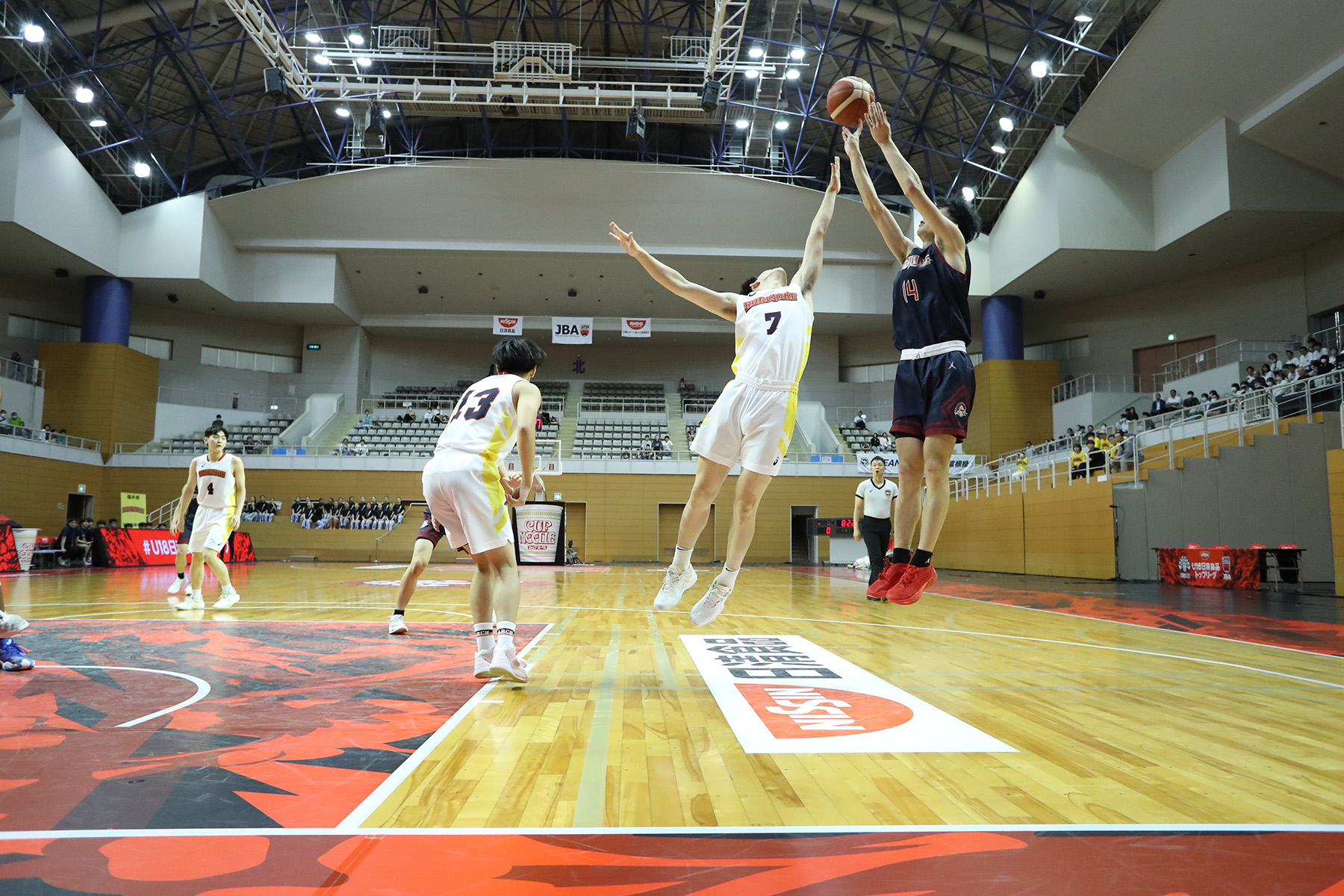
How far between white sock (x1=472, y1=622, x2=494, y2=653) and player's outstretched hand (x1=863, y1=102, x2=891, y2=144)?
3245 mm

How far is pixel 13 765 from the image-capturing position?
258cm

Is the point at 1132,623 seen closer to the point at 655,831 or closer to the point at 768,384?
the point at 768,384

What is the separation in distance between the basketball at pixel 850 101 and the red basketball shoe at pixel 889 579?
231 cm

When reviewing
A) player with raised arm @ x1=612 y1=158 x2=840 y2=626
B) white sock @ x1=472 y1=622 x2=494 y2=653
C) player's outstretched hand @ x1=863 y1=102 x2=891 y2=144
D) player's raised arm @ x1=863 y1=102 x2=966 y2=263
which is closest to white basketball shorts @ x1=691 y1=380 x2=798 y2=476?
player with raised arm @ x1=612 y1=158 x2=840 y2=626

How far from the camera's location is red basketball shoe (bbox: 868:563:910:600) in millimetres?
4391

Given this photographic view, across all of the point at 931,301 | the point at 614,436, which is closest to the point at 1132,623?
the point at 931,301

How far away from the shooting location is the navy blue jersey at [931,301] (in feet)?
14.4

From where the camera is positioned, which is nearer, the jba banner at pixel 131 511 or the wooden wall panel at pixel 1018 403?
the jba banner at pixel 131 511

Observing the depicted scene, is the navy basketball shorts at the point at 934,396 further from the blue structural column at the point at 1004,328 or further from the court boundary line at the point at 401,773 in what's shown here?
the blue structural column at the point at 1004,328

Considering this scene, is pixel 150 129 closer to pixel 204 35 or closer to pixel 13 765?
pixel 204 35

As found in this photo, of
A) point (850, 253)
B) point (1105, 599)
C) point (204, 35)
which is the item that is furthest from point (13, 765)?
point (850, 253)

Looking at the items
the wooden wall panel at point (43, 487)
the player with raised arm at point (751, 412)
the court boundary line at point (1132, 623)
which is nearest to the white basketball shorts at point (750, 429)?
the player with raised arm at point (751, 412)

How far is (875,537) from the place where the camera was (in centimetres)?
1035

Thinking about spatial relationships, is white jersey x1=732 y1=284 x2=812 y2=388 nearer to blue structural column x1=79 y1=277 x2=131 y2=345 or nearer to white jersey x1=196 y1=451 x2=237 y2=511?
white jersey x1=196 y1=451 x2=237 y2=511
